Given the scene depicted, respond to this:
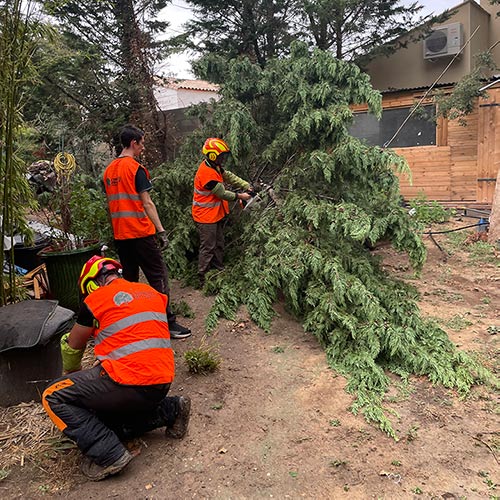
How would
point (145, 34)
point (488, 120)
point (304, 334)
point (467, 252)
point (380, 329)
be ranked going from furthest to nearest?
point (488, 120) < point (145, 34) < point (467, 252) < point (304, 334) < point (380, 329)

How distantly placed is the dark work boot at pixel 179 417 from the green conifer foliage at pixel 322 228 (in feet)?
3.77

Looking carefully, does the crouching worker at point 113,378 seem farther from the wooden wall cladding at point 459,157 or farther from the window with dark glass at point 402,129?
the window with dark glass at point 402,129

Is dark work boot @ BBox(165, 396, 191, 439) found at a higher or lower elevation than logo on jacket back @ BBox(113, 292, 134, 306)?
lower

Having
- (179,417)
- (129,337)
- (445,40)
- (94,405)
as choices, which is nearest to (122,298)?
(129,337)

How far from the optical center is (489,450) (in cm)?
270

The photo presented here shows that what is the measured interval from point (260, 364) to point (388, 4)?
8.36 m

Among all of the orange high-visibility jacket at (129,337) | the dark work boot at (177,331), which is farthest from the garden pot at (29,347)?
the dark work boot at (177,331)

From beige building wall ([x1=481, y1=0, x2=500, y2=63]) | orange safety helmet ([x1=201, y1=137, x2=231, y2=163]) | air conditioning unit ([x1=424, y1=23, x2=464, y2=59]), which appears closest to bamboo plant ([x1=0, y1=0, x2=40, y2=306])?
orange safety helmet ([x1=201, y1=137, x2=231, y2=163])

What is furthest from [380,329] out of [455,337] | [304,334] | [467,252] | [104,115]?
[104,115]

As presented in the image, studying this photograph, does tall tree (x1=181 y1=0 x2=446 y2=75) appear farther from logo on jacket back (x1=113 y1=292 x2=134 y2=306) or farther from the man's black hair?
logo on jacket back (x1=113 y1=292 x2=134 y2=306)

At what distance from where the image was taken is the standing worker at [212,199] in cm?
470

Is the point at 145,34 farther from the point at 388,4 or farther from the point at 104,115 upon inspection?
the point at 388,4

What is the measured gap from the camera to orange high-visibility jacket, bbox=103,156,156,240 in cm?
371

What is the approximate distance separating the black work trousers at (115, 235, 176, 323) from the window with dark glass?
309 inches
